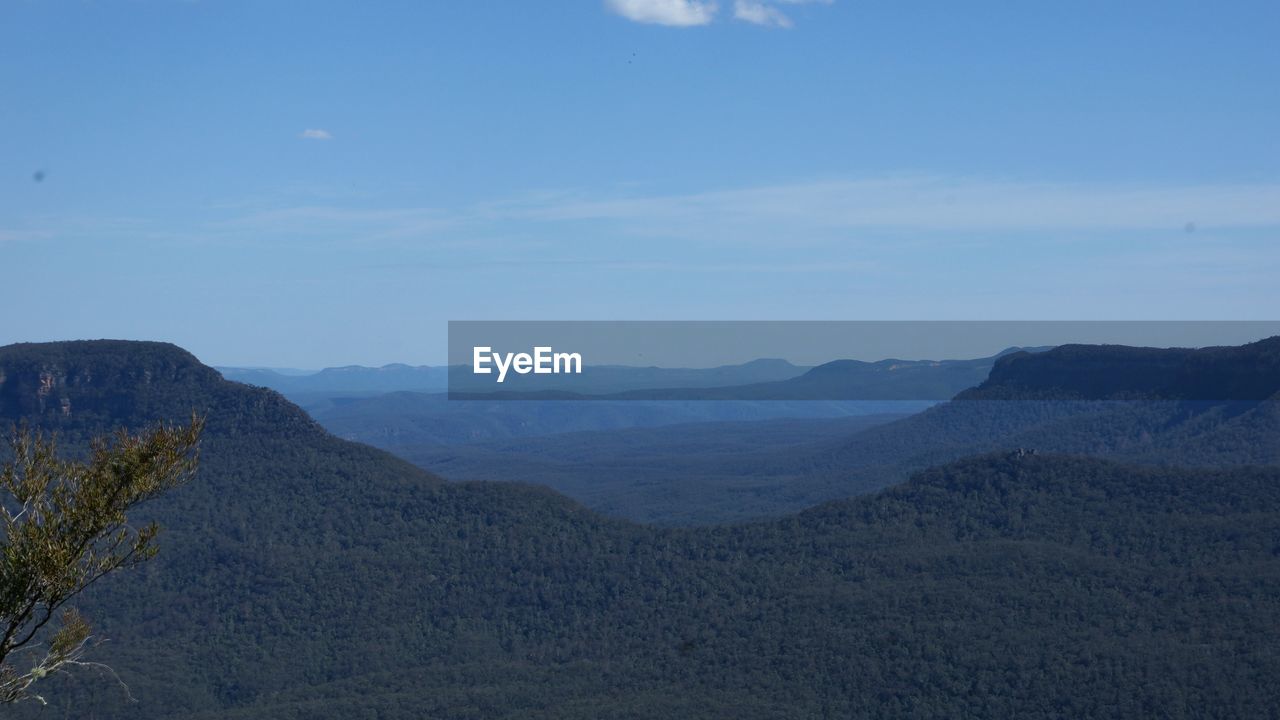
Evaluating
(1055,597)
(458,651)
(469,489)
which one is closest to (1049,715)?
(1055,597)

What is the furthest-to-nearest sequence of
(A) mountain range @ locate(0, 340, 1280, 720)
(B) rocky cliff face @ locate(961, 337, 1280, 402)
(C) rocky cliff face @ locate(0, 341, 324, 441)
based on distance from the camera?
(B) rocky cliff face @ locate(961, 337, 1280, 402)
(C) rocky cliff face @ locate(0, 341, 324, 441)
(A) mountain range @ locate(0, 340, 1280, 720)

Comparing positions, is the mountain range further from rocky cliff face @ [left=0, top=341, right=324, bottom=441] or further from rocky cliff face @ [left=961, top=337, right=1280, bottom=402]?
rocky cliff face @ [left=961, top=337, right=1280, bottom=402]

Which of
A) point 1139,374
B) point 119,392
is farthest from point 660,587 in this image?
point 1139,374

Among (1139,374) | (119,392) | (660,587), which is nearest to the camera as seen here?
(660,587)

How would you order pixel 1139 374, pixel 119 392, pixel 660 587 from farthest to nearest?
pixel 1139 374, pixel 119 392, pixel 660 587

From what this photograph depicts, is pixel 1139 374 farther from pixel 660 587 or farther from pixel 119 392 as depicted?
pixel 119 392

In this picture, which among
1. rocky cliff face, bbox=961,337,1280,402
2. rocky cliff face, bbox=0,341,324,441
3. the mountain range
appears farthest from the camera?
rocky cliff face, bbox=961,337,1280,402

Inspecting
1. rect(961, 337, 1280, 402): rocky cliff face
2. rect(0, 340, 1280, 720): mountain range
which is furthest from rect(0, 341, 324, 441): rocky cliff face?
rect(961, 337, 1280, 402): rocky cliff face

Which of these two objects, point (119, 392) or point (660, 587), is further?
point (119, 392)

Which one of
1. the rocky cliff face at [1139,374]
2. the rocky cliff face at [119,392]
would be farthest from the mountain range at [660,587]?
the rocky cliff face at [1139,374]

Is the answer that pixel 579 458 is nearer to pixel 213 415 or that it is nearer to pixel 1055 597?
pixel 213 415

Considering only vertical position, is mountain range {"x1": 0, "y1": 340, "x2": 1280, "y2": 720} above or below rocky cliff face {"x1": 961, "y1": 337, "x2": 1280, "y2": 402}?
below

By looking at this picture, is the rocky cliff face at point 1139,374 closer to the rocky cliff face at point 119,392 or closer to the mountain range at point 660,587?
the mountain range at point 660,587
